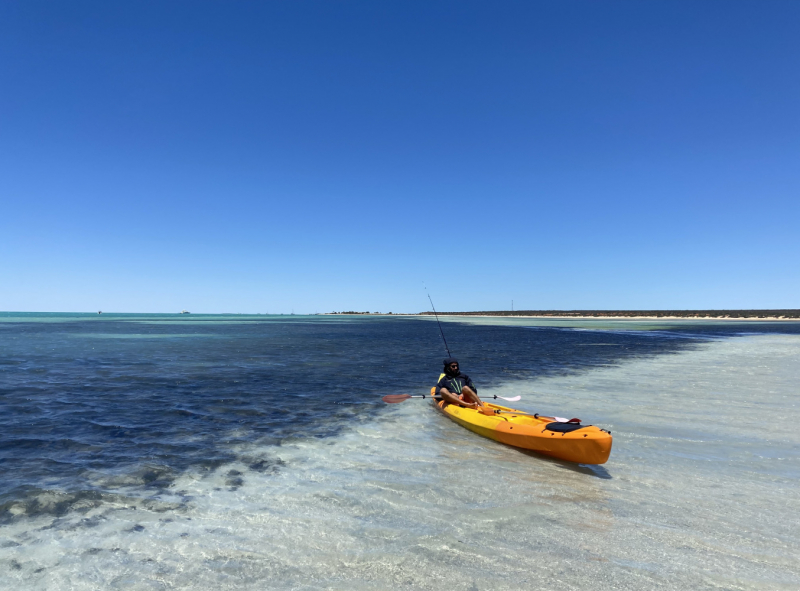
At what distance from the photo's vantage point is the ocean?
183 inches

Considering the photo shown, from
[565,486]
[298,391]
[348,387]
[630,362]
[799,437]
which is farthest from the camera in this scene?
[630,362]

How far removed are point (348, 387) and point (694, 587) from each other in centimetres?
1354

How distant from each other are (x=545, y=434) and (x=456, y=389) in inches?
162

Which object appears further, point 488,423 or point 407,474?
point 488,423

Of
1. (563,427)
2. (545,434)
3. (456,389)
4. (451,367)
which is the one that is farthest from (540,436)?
(451,367)

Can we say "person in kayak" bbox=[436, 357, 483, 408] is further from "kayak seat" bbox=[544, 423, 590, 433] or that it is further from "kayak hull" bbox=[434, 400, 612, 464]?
"kayak seat" bbox=[544, 423, 590, 433]

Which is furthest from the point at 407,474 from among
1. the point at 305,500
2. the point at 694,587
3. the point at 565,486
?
the point at 694,587

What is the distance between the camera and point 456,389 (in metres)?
12.4

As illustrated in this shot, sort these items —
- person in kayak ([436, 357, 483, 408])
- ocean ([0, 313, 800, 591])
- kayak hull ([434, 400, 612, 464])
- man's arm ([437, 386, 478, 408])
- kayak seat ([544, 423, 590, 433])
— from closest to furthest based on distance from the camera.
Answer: ocean ([0, 313, 800, 591])
kayak hull ([434, 400, 612, 464])
kayak seat ([544, 423, 590, 433])
man's arm ([437, 386, 478, 408])
person in kayak ([436, 357, 483, 408])

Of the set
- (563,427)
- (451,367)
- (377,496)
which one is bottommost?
(377,496)

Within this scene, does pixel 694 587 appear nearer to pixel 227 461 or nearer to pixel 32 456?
pixel 227 461

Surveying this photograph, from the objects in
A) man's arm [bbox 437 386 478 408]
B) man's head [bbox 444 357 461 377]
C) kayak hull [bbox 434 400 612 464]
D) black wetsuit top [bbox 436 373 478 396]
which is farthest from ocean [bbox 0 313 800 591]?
man's head [bbox 444 357 461 377]

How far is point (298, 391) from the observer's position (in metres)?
15.8

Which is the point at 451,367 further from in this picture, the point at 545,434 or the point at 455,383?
the point at 545,434
